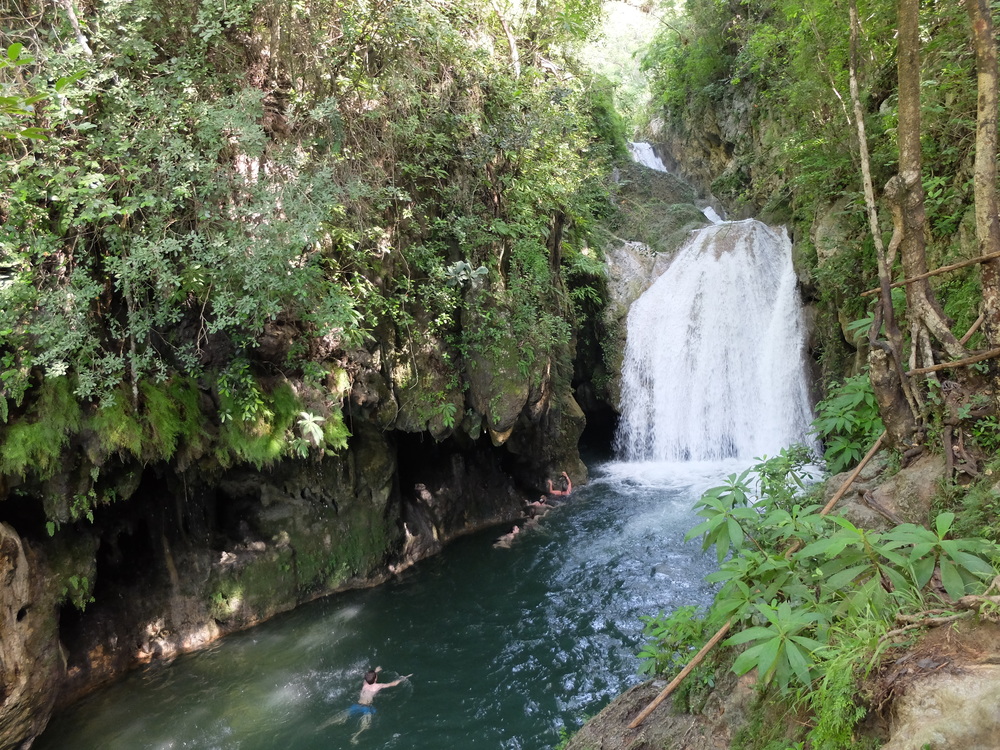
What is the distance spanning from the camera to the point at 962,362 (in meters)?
3.70

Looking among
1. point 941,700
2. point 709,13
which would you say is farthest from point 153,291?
point 709,13

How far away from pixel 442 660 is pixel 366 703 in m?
1.06

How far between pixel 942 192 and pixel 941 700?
16.9 ft

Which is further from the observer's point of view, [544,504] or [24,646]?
[544,504]

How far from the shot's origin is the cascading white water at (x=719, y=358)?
12000 millimetres

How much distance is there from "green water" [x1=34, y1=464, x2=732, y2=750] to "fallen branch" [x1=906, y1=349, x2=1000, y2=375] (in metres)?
4.23

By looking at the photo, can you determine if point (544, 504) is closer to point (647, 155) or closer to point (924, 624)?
point (924, 624)

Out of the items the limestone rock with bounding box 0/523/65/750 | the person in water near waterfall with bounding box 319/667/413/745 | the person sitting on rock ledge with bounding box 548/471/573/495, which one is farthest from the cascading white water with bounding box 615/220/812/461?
the limestone rock with bounding box 0/523/65/750

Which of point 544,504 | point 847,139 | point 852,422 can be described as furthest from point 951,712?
point 544,504

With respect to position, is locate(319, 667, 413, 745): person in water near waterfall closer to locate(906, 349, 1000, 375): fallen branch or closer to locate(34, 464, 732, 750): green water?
locate(34, 464, 732, 750): green water

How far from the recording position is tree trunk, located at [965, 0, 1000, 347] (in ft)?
11.6

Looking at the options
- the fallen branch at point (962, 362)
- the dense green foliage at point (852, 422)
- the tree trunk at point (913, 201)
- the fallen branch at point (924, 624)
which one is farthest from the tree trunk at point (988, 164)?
the fallen branch at point (924, 624)

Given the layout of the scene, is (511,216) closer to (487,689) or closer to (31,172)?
(31,172)

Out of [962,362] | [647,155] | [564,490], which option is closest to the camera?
[962,362]
